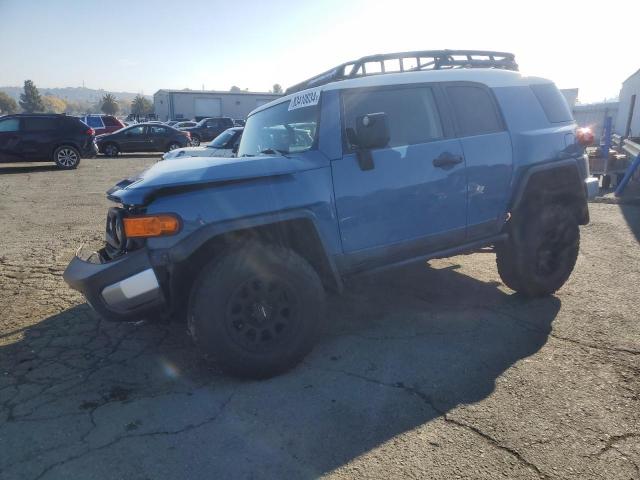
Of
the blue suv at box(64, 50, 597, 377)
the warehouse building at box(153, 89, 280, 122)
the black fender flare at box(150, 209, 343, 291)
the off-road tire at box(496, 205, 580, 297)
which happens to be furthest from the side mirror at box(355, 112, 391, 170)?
the warehouse building at box(153, 89, 280, 122)

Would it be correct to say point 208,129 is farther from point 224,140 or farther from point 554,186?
point 554,186

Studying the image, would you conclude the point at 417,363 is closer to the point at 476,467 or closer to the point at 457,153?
the point at 476,467

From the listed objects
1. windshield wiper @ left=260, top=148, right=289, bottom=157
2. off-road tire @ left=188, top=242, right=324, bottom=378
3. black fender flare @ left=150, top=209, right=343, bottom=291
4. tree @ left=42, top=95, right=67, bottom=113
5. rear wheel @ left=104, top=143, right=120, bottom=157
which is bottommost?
off-road tire @ left=188, top=242, right=324, bottom=378

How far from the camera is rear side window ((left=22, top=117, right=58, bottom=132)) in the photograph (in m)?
14.5

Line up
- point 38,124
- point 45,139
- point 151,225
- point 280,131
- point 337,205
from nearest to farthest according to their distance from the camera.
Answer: point 151,225
point 337,205
point 280,131
point 38,124
point 45,139

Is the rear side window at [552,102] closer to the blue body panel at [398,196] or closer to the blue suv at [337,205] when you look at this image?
the blue suv at [337,205]

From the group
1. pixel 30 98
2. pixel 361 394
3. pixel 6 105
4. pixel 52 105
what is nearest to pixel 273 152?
pixel 361 394

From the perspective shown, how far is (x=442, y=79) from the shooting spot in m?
3.74

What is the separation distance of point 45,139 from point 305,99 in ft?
47.6

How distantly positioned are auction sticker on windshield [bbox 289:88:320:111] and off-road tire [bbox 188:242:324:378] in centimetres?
117

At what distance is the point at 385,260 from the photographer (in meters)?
3.44

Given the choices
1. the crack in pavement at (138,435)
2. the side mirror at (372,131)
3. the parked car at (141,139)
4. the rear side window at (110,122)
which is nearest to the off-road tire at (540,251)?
the side mirror at (372,131)

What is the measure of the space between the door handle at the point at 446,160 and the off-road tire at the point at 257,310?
1292 mm

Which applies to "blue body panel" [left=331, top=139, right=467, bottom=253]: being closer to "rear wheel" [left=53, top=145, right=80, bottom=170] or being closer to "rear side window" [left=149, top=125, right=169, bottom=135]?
"rear wheel" [left=53, top=145, right=80, bottom=170]
